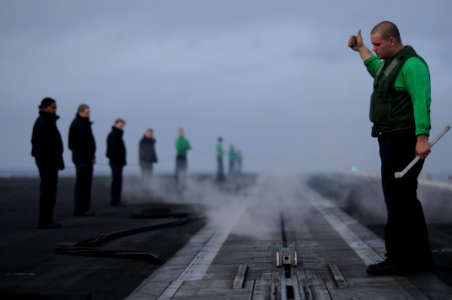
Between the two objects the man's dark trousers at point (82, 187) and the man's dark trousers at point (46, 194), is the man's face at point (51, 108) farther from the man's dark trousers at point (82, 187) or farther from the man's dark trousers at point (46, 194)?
the man's dark trousers at point (82, 187)

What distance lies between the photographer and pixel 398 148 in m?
6.13

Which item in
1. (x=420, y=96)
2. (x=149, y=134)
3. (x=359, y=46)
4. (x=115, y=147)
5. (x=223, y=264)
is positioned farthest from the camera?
(x=149, y=134)

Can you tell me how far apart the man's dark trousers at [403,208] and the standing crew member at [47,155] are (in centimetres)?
667

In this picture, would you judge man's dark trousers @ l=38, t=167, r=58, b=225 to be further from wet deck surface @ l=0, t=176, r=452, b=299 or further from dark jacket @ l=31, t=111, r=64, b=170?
wet deck surface @ l=0, t=176, r=452, b=299

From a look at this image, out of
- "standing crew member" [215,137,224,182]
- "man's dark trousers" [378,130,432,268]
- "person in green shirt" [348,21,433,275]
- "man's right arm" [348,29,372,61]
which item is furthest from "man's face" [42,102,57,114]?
"standing crew member" [215,137,224,182]

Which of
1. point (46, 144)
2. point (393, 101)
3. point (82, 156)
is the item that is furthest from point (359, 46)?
point (82, 156)

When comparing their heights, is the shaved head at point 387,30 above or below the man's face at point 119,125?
below

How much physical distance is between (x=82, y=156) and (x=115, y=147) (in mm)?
3368

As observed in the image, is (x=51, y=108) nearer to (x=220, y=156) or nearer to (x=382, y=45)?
(x=382, y=45)

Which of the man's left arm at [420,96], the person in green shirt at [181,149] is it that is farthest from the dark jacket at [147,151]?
the man's left arm at [420,96]

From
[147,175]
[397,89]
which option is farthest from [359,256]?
[147,175]

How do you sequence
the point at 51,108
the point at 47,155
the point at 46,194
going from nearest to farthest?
the point at 46,194 → the point at 47,155 → the point at 51,108

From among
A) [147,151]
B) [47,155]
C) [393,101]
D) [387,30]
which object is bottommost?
[47,155]

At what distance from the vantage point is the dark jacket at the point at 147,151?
22.5 meters
